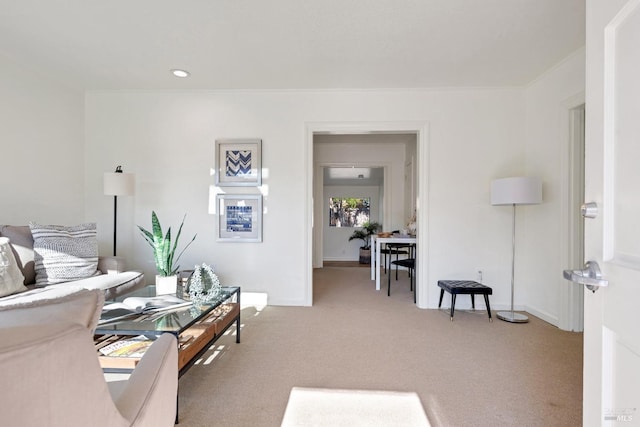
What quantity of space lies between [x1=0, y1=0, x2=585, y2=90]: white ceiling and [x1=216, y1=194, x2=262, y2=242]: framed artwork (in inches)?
48.5

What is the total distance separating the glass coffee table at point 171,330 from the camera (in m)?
1.47

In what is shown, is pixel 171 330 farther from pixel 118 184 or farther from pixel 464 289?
pixel 464 289

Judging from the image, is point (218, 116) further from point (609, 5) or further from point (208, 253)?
point (609, 5)

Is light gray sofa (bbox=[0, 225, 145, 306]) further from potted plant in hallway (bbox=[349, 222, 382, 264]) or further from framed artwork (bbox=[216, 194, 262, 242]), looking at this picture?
potted plant in hallway (bbox=[349, 222, 382, 264])

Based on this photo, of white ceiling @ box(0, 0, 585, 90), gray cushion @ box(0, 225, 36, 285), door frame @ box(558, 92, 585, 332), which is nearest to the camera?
white ceiling @ box(0, 0, 585, 90)

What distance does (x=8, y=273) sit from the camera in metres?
2.10

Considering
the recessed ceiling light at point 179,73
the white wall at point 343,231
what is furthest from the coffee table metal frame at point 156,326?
the white wall at point 343,231

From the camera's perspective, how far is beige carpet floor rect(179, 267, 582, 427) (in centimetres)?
160

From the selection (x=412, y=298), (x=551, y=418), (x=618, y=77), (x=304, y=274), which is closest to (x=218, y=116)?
(x=304, y=274)

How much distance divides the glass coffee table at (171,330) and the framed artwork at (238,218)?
1.34m

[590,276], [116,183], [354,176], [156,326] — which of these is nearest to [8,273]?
[116,183]

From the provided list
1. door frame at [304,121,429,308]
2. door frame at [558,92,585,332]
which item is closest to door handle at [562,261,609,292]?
door frame at [558,92,585,332]

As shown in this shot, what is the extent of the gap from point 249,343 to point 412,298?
2.16 metres

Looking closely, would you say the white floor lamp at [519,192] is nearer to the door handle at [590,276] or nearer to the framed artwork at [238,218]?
the door handle at [590,276]
